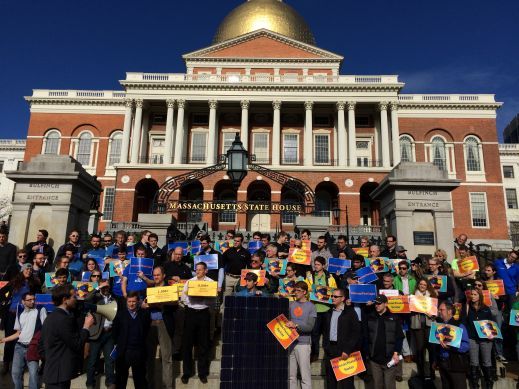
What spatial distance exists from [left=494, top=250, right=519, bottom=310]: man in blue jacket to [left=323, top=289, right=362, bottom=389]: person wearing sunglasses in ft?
14.4

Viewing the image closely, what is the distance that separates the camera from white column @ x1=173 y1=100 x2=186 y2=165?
43.7 metres

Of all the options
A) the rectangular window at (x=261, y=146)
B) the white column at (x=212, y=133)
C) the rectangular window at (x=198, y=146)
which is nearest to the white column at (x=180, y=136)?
the rectangular window at (x=198, y=146)

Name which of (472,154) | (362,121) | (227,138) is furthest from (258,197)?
(472,154)

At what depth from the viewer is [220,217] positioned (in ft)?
141

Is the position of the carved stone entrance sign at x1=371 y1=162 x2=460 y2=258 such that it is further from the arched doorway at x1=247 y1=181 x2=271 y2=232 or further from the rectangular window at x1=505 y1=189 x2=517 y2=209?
the rectangular window at x1=505 y1=189 x2=517 y2=209

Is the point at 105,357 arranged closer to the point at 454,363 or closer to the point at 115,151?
the point at 454,363

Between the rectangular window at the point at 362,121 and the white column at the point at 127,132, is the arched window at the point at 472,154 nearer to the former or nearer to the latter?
the rectangular window at the point at 362,121

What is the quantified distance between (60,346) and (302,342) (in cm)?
345

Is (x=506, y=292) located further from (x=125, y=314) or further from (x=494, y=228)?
(x=494, y=228)

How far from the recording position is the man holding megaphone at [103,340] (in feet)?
22.4

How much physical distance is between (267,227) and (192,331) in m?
36.4

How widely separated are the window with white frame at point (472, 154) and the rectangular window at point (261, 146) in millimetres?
22386

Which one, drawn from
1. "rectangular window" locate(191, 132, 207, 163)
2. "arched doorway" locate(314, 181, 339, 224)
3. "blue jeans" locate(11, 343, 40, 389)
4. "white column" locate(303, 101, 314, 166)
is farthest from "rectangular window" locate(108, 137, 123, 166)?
"blue jeans" locate(11, 343, 40, 389)

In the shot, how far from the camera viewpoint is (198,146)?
47562 mm
